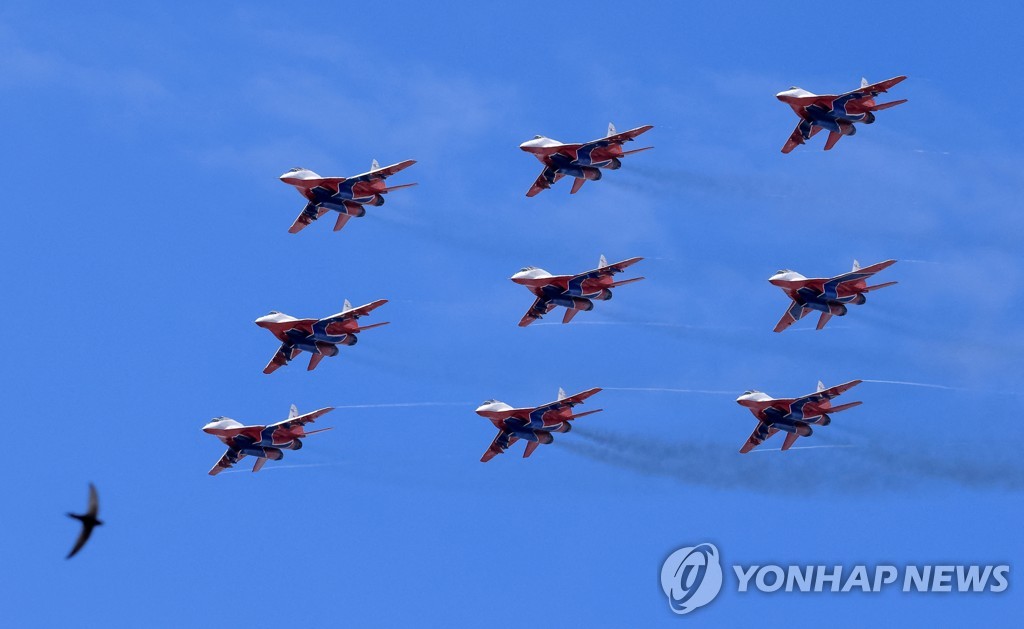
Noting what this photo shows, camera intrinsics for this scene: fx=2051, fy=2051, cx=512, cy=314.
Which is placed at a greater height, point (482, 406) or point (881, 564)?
point (482, 406)

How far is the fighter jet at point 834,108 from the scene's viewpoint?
114 m

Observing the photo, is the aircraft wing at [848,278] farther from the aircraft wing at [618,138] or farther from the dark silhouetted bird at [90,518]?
the dark silhouetted bird at [90,518]

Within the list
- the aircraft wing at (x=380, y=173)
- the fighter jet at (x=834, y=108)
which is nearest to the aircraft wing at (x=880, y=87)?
the fighter jet at (x=834, y=108)

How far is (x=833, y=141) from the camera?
11694cm

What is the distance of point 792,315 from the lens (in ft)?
380

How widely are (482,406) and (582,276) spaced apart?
9216mm

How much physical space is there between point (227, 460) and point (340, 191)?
16.9 m

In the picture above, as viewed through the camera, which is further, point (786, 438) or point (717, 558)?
point (786, 438)

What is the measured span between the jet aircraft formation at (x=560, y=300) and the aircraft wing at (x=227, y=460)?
9 cm

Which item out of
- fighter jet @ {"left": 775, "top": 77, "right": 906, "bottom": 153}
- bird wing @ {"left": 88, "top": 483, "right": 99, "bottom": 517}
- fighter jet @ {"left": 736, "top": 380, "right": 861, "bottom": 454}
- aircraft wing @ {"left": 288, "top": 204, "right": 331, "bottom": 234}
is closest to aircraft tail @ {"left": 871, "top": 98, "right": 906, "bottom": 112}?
fighter jet @ {"left": 775, "top": 77, "right": 906, "bottom": 153}

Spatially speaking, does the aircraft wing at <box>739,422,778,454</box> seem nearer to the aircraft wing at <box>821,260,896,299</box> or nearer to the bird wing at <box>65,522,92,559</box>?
the aircraft wing at <box>821,260,896,299</box>

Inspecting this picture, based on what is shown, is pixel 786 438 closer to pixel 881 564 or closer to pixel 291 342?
pixel 881 564

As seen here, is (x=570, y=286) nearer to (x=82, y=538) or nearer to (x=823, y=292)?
(x=823, y=292)

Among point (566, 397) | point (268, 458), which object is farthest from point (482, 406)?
point (268, 458)
